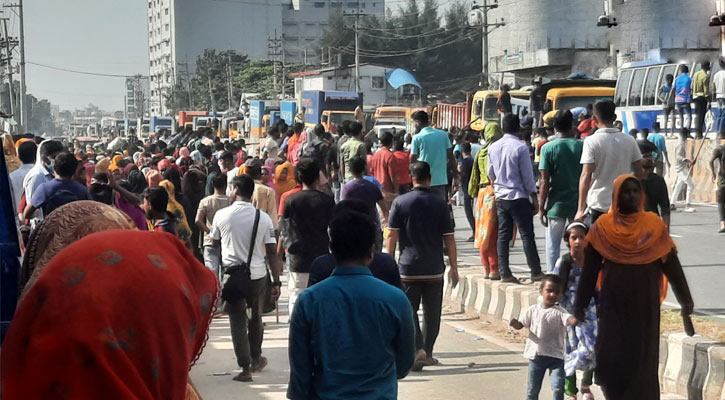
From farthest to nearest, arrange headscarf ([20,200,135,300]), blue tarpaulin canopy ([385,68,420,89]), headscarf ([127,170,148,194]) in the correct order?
1. blue tarpaulin canopy ([385,68,420,89])
2. headscarf ([127,170,148,194])
3. headscarf ([20,200,135,300])

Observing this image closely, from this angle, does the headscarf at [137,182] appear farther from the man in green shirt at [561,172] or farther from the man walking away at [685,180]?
the man walking away at [685,180]

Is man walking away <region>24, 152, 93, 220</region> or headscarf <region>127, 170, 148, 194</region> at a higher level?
man walking away <region>24, 152, 93, 220</region>

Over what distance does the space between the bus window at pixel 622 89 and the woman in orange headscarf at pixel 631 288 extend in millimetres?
27318

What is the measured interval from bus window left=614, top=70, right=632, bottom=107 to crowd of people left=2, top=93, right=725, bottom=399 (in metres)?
20.2

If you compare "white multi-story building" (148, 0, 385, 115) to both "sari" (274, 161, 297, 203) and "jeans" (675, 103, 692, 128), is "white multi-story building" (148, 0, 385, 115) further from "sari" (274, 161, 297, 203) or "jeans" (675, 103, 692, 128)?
"sari" (274, 161, 297, 203)

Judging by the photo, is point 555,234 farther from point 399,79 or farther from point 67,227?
point 399,79

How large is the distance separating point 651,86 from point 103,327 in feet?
101

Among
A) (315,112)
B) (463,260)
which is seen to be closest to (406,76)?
(315,112)

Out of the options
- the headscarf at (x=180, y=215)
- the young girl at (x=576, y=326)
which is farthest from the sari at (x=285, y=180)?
the young girl at (x=576, y=326)

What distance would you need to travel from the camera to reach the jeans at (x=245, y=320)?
9156 millimetres

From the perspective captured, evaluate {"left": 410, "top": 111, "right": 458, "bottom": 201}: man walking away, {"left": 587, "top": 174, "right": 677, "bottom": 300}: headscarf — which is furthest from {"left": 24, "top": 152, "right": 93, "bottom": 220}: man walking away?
{"left": 410, "top": 111, "right": 458, "bottom": 201}: man walking away

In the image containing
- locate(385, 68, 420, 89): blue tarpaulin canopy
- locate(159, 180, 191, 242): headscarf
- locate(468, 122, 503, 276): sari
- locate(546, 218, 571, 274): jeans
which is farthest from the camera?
locate(385, 68, 420, 89): blue tarpaulin canopy

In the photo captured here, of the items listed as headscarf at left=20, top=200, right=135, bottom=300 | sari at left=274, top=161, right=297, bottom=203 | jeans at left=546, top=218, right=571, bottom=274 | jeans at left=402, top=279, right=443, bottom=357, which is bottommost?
jeans at left=402, top=279, right=443, bottom=357

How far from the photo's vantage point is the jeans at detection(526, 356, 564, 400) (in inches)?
290
